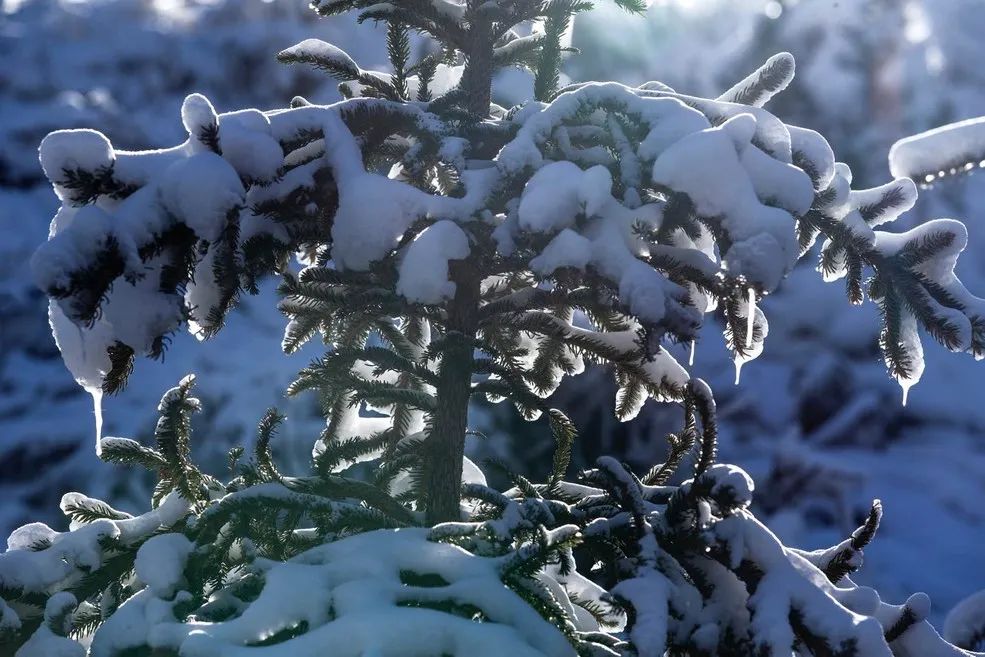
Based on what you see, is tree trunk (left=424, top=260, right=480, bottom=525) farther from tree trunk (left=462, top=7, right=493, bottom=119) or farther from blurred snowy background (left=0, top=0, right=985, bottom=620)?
blurred snowy background (left=0, top=0, right=985, bottom=620)

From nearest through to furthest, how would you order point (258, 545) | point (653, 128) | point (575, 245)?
point (575, 245), point (653, 128), point (258, 545)

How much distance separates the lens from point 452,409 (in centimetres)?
286

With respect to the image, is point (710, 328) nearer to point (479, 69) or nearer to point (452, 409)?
point (479, 69)

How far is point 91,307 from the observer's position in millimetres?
1975

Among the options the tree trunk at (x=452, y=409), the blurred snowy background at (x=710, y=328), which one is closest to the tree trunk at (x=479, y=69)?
the tree trunk at (x=452, y=409)

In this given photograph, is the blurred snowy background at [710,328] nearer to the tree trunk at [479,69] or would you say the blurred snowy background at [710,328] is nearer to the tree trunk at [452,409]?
the tree trunk at [479,69]

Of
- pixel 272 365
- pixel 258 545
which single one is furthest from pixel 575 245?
pixel 272 365

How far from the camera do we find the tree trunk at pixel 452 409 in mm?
2807

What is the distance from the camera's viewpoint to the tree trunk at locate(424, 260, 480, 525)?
2807 millimetres

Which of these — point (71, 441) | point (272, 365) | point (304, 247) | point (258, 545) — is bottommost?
point (258, 545)

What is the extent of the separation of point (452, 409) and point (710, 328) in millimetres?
10555

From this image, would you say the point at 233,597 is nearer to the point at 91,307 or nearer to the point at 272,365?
the point at 91,307

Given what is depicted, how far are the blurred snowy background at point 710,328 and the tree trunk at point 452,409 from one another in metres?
7.37

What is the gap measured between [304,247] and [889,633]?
2.17 meters
